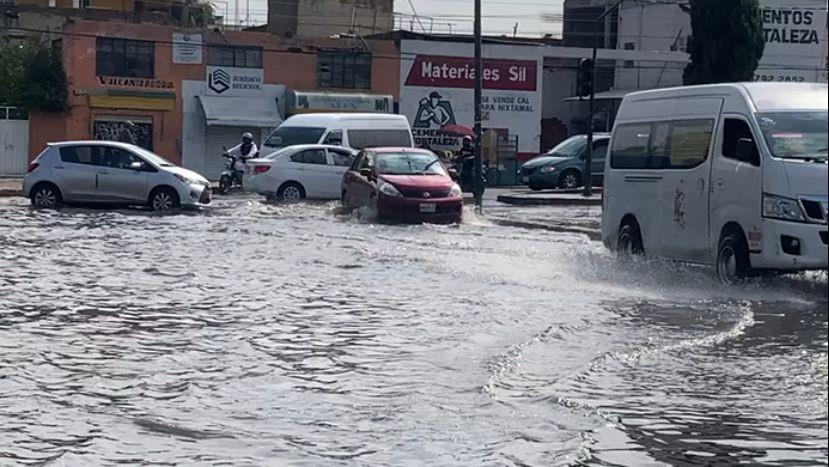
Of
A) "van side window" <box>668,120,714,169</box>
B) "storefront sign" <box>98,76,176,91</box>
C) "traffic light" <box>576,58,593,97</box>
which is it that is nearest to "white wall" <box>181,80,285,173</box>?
"storefront sign" <box>98,76,176,91</box>

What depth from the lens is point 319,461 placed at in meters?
7.23

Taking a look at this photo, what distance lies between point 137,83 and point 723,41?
22.9 metres

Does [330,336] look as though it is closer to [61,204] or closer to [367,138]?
[61,204]

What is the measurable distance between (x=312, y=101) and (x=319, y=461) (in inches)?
1748

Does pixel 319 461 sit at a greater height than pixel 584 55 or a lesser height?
lesser

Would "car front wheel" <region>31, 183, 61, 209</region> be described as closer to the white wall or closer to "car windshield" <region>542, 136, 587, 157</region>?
"car windshield" <region>542, 136, 587, 157</region>

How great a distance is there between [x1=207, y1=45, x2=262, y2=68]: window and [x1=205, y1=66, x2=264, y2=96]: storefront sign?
0.19 meters

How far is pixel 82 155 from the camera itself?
90.8ft

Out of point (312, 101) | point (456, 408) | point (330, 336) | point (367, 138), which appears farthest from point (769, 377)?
point (312, 101)

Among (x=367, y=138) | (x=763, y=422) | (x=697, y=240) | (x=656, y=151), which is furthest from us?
(x=367, y=138)

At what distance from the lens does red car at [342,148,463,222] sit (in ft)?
81.7

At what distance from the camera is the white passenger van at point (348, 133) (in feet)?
115

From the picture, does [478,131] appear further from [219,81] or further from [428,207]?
[219,81]

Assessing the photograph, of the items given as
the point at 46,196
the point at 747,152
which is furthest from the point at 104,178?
the point at 747,152
